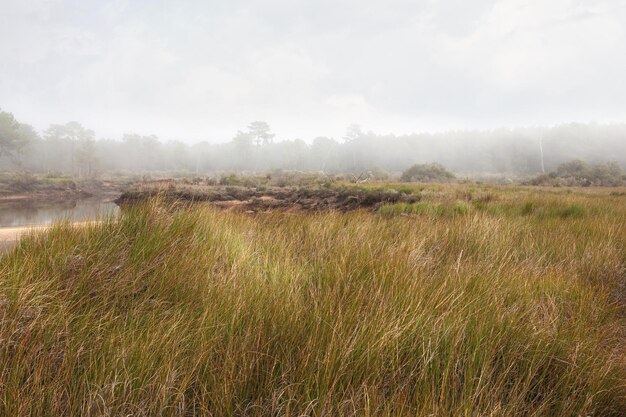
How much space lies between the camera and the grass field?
1.25 meters

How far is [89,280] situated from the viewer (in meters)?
2.23

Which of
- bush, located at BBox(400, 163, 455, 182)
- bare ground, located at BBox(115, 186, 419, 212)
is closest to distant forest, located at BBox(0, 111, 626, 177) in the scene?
bush, located at BBox(400, 163, 455, 182)

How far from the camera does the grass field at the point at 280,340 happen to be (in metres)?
1.25

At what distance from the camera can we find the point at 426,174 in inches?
1679

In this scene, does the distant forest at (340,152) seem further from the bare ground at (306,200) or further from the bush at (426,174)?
the bare ground at (306,200)

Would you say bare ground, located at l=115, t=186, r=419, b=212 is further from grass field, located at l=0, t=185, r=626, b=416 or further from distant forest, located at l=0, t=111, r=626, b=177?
distant forest, located at l=0, t=111, r=626, b=177

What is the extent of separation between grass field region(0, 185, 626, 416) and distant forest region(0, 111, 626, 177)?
237 ft

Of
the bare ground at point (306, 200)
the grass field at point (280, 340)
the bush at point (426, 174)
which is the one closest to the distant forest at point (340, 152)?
the bush at point (426, 174)

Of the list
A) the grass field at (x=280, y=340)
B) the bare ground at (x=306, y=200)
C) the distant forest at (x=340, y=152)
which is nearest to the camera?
the grass field at (x=280, y=340)

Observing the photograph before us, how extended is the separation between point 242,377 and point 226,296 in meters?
0.78

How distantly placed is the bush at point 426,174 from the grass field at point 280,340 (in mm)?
40334

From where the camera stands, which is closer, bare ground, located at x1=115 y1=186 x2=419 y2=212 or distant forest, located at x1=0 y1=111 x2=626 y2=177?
bare ground, located at x1=115 y1=186 x2=419 y2=212

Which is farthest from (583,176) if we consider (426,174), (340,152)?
(340,152)

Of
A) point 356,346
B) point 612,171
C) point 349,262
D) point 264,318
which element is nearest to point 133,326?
point 264,318
